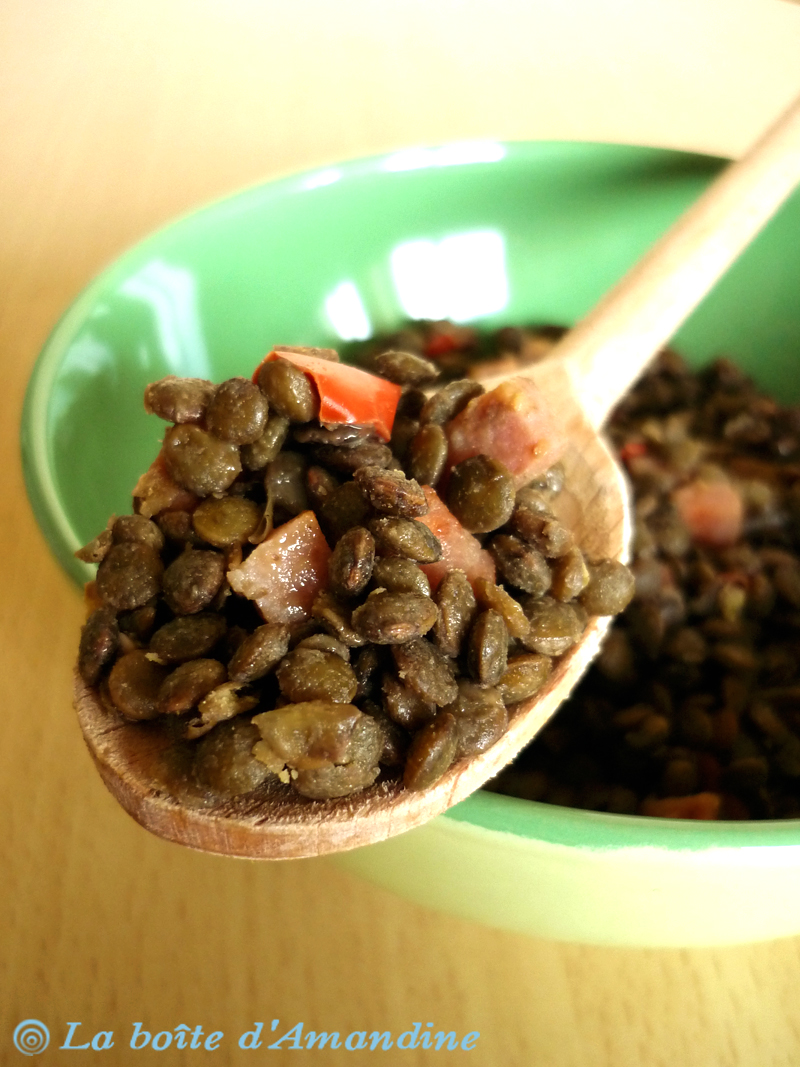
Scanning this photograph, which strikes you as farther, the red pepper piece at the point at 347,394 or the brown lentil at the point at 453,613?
the red pepper piece at the point at 347,394

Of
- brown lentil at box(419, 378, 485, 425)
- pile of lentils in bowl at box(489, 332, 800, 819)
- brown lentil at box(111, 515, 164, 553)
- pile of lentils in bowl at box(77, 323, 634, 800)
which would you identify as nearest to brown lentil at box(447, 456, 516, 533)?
pile of lentils in bowl at box(77, 323, 634, 800)

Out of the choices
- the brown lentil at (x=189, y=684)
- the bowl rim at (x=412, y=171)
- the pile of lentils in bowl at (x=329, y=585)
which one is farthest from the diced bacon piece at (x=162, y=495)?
the brown lentil at (x=189, y=684)

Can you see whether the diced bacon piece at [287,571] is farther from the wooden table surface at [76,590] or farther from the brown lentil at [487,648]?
the wooden table surface at [76,590]

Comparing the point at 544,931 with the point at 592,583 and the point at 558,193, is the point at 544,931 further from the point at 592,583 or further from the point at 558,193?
the point at 558,193

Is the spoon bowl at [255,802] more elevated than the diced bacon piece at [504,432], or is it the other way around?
the diced bacon piece at [504,432]

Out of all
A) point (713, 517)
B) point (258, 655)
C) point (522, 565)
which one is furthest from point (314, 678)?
point (713, 517)
